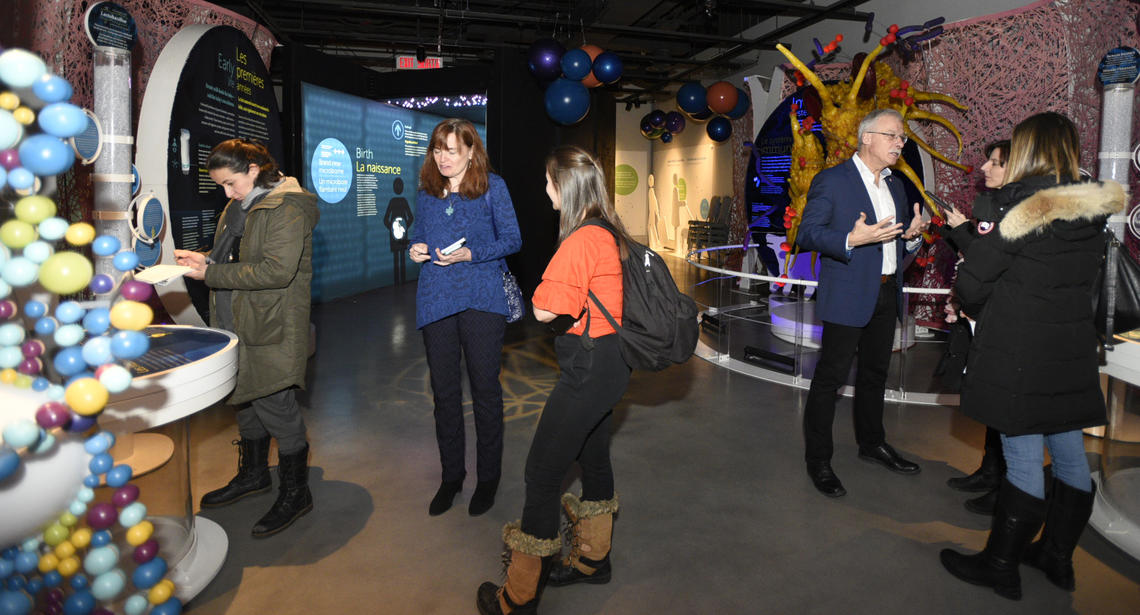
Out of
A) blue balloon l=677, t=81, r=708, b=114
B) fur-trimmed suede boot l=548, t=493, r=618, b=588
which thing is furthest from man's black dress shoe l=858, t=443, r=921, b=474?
blue balloon l=677, t=81, r=708, b=114

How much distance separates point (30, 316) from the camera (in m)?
1.38

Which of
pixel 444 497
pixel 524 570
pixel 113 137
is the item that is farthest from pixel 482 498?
pixel 113 137

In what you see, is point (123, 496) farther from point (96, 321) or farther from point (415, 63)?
point (415, 63)

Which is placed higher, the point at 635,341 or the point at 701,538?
the point at 635,341

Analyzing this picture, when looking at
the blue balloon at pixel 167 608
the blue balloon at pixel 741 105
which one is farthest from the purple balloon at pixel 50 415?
the blue balloon at pixel 741 105

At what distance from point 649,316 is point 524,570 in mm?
831

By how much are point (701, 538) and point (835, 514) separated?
63 cm

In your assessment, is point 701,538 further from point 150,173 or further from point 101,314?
point 150,173

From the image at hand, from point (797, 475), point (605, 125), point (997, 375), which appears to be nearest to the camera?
point (997, 375)

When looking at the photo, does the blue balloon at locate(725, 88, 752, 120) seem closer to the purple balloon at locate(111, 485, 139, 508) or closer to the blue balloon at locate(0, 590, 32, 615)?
the purple balloon at locate(111, 485, 139, 508)

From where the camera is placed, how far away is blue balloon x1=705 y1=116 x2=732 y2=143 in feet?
38.8

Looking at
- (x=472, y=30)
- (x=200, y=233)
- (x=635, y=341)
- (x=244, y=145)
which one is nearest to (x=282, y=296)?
(x=244, y=145)

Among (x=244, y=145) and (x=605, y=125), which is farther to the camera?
(x=605, y=125)

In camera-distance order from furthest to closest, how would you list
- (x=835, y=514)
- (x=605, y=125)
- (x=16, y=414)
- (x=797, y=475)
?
(x=605, y=125), (x=797, y=475), (x=835, y=514), (x=16, y=414)
